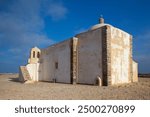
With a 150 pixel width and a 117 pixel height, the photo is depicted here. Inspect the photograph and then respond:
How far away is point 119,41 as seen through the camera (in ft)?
44.0

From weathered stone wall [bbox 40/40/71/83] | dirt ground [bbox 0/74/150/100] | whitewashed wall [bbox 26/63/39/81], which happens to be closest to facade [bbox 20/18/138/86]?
weathered stone wall [bbox 40/40/71/83]

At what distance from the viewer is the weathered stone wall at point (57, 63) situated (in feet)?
49.2

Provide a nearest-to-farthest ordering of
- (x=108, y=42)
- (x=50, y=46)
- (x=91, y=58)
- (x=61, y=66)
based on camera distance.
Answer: (x=108, y=42) < (x=91, y=58) < (x=61, y=66) < (x=50, y=46)

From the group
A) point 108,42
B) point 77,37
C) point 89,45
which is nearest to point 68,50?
point 77,37

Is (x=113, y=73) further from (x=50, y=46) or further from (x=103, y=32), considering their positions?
(x=50, y=46)

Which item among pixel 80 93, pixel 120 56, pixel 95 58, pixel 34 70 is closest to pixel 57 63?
pixel 34 70

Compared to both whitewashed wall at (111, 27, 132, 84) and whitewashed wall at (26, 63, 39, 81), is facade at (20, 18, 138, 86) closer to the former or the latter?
whitewashed wall at (111, 27, 132, 84)

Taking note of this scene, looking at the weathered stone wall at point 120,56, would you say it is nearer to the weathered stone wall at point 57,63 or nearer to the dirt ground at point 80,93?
the dirt ground at point 80,93

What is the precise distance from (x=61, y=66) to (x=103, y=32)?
6160 mm

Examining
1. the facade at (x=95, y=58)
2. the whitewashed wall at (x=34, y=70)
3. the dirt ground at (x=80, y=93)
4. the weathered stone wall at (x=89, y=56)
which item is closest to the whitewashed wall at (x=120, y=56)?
the facade at (x=95, y=58)

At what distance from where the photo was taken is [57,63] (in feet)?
56.0

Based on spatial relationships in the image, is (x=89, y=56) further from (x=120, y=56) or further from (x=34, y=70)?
(x=34, y=70)

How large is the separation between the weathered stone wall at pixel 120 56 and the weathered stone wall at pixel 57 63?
4394 millimetres

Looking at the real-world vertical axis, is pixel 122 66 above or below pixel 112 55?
below
